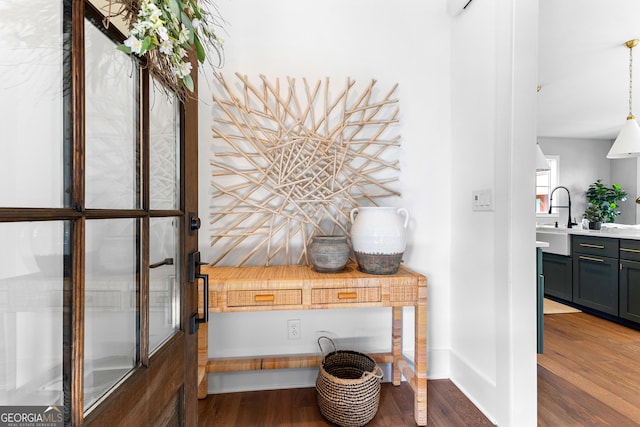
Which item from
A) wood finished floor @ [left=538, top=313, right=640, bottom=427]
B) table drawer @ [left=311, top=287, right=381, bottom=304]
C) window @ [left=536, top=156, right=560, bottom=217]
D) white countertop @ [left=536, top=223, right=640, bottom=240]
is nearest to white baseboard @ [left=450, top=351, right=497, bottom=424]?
wood finished floor @ [left=538, top=313, right=640, bottom=427]

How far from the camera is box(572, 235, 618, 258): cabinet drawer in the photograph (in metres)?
3.10

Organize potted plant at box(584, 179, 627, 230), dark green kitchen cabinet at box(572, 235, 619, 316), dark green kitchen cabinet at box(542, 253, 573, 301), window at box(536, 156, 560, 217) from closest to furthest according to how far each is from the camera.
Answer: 1. dark green kitchen cabinet at box(572, 235, 619, 316)
2. dark green kitchen cabinet at box(542, 253, 573, 301)
3. potted plant at box(584, 179, 627, 230)
4. window at box(536, 156, 560, 217)

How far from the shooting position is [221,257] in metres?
1.84

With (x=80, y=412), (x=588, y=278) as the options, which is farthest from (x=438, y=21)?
(x=588, y=278)

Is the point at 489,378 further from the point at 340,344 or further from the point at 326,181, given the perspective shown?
the point at 326,181

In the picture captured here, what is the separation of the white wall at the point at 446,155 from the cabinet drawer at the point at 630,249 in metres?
2.28

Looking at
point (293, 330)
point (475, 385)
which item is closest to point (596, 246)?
point (475, 385)

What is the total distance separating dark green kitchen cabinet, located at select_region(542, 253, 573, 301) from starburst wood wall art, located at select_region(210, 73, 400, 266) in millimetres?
3029

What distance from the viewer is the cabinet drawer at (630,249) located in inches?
113

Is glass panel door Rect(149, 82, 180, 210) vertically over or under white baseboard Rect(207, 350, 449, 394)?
over

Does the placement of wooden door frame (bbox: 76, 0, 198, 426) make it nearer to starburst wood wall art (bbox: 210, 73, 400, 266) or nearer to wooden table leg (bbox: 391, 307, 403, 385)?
starburst wood wall art (bbox: 210, 73, 400, 266)

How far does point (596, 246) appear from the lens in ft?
10.7

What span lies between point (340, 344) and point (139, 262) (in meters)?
1.50

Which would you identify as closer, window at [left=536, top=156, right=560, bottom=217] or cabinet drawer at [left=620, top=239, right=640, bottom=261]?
cabinet drawer at [left=620, top=239, right=640, bottom=261]
